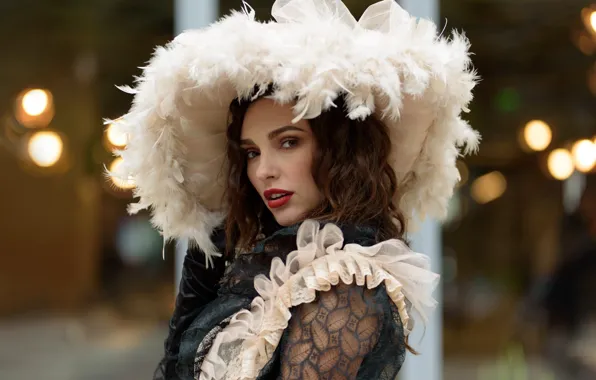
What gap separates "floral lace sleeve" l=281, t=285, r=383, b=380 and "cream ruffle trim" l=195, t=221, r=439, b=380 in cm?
2

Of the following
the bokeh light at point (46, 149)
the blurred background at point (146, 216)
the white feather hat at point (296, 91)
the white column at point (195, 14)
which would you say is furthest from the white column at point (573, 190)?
the bokeh light at point (46, 149)

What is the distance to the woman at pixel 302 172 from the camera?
1.59 m

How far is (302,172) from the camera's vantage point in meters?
1.75

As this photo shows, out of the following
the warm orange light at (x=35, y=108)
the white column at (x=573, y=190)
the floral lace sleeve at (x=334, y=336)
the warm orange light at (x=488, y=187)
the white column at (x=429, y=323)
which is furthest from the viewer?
the warm orange light at (x=35, y=108)

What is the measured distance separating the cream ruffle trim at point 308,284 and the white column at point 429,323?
2.45m

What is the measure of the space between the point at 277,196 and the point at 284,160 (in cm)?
9

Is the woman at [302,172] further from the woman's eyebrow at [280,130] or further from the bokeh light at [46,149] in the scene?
the bokeh light at [46,149]

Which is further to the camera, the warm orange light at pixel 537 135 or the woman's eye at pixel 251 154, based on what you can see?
the warm orange light at pixel 537 135

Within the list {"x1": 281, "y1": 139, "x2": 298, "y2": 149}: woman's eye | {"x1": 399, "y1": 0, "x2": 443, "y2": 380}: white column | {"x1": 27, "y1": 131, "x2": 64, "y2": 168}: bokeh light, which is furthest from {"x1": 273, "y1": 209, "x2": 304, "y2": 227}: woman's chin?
{"x1": 27, "y1": 131, "x2": 64, "y2": 168}: bokeh light

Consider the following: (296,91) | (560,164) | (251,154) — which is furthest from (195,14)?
(296,91)

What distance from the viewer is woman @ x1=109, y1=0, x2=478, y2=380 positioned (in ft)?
5.23

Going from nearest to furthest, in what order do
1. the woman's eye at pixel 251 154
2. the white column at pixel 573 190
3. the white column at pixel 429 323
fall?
the woman's eye at pixel 251 154 → the white column at pixel 429 323 → the white column at pixel 573 190

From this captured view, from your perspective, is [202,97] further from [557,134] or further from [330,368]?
[557,134]

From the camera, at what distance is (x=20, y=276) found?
493 cm
